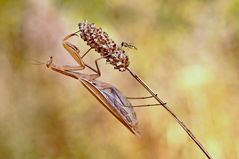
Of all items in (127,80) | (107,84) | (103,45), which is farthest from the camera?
(127,80)

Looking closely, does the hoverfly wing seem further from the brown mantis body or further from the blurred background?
the blurred background

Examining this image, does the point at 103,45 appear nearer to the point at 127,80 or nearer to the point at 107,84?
the point at 107,84

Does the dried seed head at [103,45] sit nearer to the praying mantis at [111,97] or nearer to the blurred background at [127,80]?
the praying mantis at [111,97]

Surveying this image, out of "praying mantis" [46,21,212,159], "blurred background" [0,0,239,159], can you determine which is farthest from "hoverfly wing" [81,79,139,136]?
"blurred background" [0,0,239,159]

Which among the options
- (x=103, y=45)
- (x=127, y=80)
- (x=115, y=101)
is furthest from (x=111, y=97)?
(x=127, y=80)

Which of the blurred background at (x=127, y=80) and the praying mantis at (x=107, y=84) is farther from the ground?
the blurred background at (x=127, y=80)

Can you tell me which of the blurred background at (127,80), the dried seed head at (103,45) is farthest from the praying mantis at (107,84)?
the blurred background at (127,80)

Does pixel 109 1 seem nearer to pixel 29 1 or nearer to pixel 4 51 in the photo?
pixel 29 1
